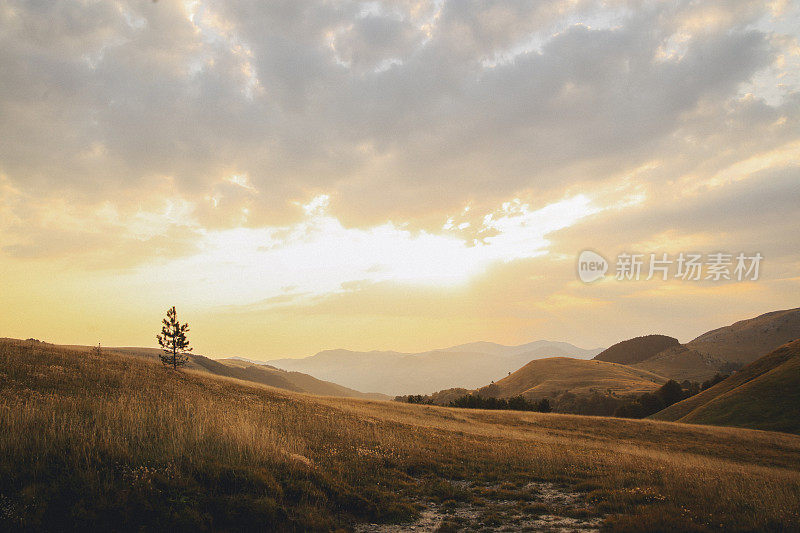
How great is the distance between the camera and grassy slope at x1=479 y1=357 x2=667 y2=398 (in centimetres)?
12331

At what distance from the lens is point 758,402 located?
5875 cm

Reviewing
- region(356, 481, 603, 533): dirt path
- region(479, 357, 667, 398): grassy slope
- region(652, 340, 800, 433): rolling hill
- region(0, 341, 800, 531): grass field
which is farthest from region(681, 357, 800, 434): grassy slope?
region(356, 481, 603, 533): dirt path

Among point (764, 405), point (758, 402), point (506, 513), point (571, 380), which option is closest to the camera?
point (506, 513)

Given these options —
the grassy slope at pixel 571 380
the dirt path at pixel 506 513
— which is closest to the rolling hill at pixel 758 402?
the grassy slope at pixel 571 380

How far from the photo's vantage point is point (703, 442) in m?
37.7

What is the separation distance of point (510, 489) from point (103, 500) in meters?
10.4

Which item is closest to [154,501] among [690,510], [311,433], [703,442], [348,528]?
[348,528]

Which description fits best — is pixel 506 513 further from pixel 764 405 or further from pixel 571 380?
pixel 571 380

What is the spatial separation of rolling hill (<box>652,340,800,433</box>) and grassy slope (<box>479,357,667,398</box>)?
134 feet

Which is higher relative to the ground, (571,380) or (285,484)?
(285,484)

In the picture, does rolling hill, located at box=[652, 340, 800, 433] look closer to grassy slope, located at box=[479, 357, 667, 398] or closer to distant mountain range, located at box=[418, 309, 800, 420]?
distant mountain range, located at box=[418, 309, 800, 420]

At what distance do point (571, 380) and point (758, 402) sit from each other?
8225 centimetres

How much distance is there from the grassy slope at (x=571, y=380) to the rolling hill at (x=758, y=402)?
134 feet

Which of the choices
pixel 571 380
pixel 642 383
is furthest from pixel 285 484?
pixel 642 383
